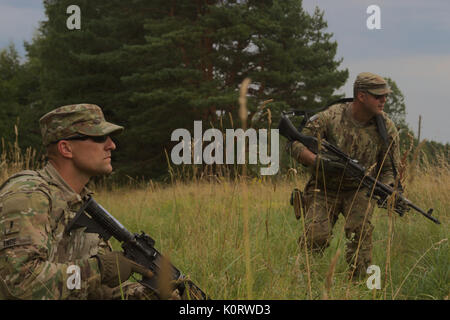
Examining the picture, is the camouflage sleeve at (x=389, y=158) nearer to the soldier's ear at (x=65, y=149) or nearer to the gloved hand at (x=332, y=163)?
the gloved hand at (x=332, y=163)

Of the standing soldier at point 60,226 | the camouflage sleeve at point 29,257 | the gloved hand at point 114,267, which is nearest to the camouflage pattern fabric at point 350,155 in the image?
the standing soldier at point 60,226

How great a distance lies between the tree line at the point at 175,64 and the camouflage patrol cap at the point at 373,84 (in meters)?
10.5

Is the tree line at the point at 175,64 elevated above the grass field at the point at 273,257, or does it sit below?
above

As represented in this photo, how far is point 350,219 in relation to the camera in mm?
4094

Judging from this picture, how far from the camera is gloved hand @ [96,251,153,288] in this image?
200 centimetres

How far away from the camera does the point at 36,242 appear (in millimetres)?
1847

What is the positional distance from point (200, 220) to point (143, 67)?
50.5ft

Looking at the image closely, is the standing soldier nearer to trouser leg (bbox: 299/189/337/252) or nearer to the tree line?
trouser leg (bbox: 299/189/337/252)

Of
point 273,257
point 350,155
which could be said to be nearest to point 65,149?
point 273,257

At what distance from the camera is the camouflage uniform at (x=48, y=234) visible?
1.80 meters

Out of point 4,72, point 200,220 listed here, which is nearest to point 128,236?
point 200,220

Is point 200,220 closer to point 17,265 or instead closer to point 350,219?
point 350,219

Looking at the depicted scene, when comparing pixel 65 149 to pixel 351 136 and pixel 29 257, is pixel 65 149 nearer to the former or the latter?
pixel 29 257

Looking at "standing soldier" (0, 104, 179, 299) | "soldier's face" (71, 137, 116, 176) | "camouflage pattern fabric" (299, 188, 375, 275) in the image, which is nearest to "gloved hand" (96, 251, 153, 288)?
"standing soldier" (0, 104, 179, 299)
